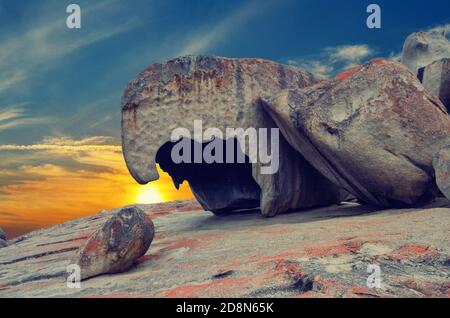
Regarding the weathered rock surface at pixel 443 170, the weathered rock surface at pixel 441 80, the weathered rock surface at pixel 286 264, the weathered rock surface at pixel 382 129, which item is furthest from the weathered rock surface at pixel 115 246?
the weathered rock surface at pixel 441 80

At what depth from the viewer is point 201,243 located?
7758 millimetres

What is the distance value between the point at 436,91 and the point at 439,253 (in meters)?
7.24

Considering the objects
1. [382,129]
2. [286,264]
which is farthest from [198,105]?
[286,264]

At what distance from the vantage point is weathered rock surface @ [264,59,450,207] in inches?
318

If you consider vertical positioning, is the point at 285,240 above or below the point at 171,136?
below

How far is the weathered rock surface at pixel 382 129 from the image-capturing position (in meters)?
8.07

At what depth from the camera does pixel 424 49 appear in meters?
14.8

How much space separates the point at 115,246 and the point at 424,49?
1252cm

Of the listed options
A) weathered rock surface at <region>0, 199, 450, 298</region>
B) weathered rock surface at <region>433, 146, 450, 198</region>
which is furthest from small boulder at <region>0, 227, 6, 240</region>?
weathered rock surface at <region>433, 146, 450, 198</region>

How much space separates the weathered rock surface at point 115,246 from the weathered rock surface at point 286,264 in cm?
18

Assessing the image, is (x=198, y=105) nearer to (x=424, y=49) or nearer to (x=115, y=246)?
(x=115, y=246)

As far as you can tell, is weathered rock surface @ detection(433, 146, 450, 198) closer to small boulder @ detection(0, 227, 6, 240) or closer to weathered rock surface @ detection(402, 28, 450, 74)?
weathered rock surface @ detection(402, 28, 450, 74)
